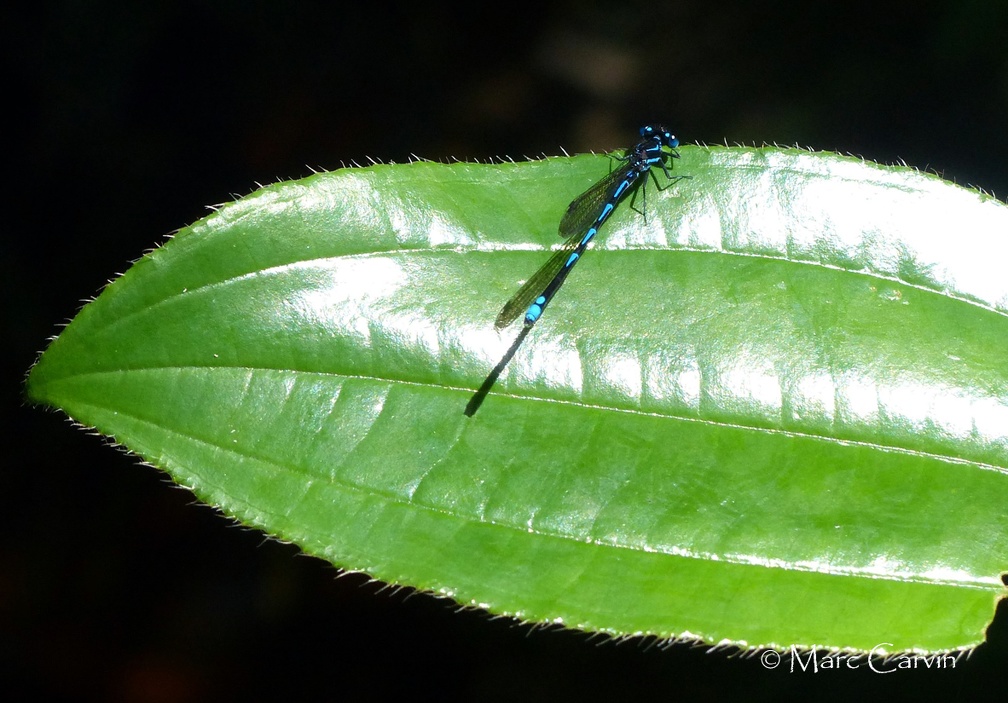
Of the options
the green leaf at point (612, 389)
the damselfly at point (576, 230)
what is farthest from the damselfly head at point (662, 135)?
the green leaf at point (612, 389)

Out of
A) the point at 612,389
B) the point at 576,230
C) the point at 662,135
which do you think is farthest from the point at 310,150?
the point at 612,389

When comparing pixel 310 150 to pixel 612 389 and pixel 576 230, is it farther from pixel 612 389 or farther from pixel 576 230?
pixel 612 389

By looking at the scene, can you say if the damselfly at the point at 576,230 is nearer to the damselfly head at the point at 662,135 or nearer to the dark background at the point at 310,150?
the damselfly head at the point at 662,135

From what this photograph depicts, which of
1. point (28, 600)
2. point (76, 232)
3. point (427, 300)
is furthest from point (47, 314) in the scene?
point (427, 300)

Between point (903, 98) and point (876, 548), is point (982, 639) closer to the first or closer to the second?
point (876, 548)

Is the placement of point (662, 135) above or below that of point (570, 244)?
above

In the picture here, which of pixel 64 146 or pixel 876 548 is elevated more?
pixel 64 146
